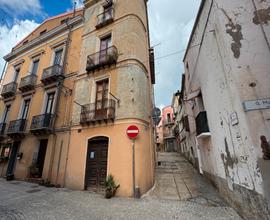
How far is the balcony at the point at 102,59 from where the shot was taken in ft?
29.3

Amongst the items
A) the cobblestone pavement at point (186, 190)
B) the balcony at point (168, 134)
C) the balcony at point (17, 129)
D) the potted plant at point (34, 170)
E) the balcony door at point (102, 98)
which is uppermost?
the balcony at point (168, 134)

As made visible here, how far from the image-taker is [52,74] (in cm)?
1095

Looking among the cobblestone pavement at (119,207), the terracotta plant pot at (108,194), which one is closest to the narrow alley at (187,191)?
the cobblestone pavement at (119,207)

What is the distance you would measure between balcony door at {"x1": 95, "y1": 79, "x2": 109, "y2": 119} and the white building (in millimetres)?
5618

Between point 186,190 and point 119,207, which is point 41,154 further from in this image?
point 186,190

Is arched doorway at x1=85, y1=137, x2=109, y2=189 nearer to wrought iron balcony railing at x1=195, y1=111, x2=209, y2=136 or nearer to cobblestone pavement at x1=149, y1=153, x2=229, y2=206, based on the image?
cobblestone pavement at x1=149, y1=153, x2=229, y2=206

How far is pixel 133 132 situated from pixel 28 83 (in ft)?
35.2

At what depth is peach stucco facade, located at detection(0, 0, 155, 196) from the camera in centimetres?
761

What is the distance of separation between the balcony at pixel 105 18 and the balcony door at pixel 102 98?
4.61m

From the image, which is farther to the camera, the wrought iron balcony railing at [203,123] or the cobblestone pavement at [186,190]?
the wrought iron balcony railing at [203,123]

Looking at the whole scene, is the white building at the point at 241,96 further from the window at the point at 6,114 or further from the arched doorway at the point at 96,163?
the window at the point at 6,114

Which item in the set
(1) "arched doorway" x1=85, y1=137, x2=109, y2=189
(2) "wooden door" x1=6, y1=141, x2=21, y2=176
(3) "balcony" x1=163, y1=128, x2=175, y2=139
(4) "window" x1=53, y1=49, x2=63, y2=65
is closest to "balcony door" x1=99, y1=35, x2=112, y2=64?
(4) "window" x1=53, y1=49, x2=63, y2=65

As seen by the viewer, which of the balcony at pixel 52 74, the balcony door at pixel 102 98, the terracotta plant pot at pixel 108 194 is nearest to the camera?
the terracotta plant pot at pixel 108 194

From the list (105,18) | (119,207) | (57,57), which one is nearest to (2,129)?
(57,57)
